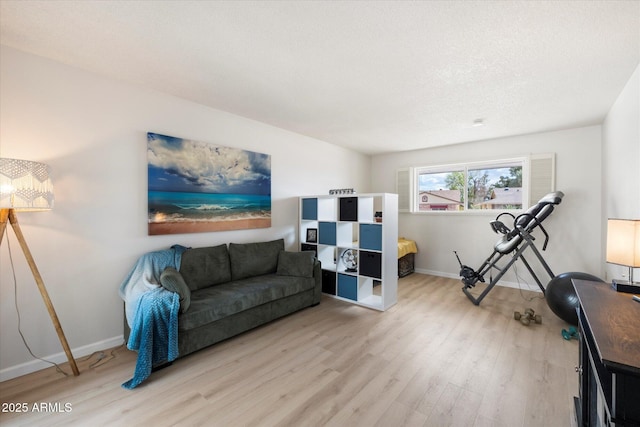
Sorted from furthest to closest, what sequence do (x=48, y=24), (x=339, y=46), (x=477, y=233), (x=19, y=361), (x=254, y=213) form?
(x=477, y=233)
(x=254, y=213)
(x=19, y=361)
(x=339, y=46)
(x=48, y=24)

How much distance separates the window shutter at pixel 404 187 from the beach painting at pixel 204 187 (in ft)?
9.49

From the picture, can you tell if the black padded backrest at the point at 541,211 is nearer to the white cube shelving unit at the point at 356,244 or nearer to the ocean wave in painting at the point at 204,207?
the white cube shelving unit at the point at 356,244

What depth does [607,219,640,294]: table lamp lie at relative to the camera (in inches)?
60.3

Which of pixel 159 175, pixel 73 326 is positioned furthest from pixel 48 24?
pixel 73 326

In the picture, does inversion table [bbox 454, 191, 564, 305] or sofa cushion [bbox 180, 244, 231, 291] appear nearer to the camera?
sofa cushion [bbox 180, 244, 231, 291]

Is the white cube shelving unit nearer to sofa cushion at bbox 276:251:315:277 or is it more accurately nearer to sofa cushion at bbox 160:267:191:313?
sofa cushion at bbox 276:251:315:277

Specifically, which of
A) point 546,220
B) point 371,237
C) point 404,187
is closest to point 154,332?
point 371,237

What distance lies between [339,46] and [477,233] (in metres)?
4.02

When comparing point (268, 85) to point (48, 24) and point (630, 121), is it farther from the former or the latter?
point (630, 121)

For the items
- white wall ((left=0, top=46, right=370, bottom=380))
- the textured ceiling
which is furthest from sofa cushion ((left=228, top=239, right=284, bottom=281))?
the textured ceiling

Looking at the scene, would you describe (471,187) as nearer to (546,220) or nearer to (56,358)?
(546,220)

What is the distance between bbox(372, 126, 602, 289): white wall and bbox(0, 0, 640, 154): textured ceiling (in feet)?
2.94

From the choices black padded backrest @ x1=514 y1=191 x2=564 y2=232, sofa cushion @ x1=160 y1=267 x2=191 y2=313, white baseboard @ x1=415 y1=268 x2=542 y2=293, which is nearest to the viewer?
sofa cushion @ x1=160 y1=267 x2=191 y2=313

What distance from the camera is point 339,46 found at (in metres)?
1.99
